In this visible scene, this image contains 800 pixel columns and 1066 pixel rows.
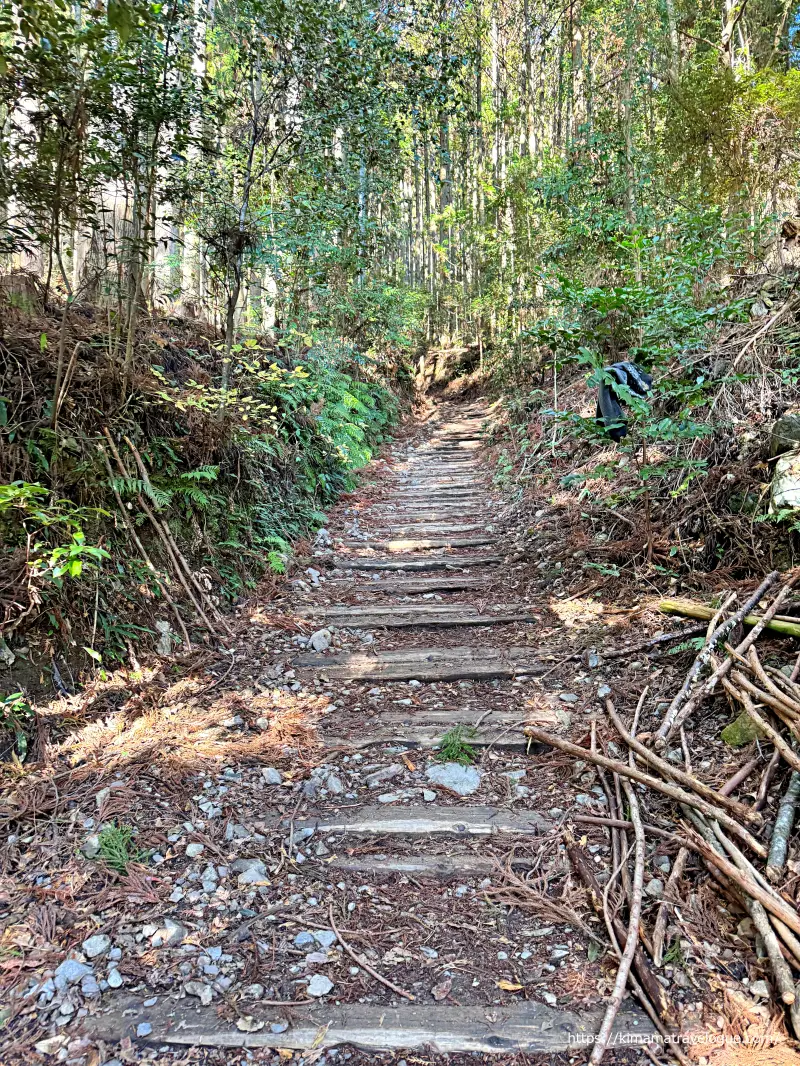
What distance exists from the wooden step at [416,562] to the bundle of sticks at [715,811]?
2636 mm

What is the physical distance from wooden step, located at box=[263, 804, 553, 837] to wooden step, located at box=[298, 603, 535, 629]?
75.2 inches

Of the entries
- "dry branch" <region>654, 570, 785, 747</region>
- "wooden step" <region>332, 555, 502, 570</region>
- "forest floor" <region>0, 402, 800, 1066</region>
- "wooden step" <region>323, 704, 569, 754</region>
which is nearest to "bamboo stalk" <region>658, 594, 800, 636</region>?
"dry branch" <region>654, 570, 785, 747</region>

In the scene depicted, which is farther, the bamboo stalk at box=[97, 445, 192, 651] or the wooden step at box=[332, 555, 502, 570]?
the wooden step at box=[332, 555, 502, 570]

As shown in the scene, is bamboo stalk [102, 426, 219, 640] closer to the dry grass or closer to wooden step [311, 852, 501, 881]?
wooden step [311, 852, 501, 881]

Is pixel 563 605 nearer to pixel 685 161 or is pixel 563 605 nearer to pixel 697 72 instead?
pixel 685 161

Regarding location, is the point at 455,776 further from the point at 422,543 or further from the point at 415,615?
the point at 422,543

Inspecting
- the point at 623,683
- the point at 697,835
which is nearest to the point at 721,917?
the point at 697,835

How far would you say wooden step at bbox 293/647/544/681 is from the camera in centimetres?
378

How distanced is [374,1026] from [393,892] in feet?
1.71

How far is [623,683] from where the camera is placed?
3.26 metres

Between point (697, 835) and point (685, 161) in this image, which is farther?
point (685, 161)

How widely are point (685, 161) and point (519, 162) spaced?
6.00 metres

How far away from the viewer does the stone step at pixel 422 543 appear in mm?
6164

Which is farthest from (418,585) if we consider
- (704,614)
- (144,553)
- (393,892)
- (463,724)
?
(393,892)
